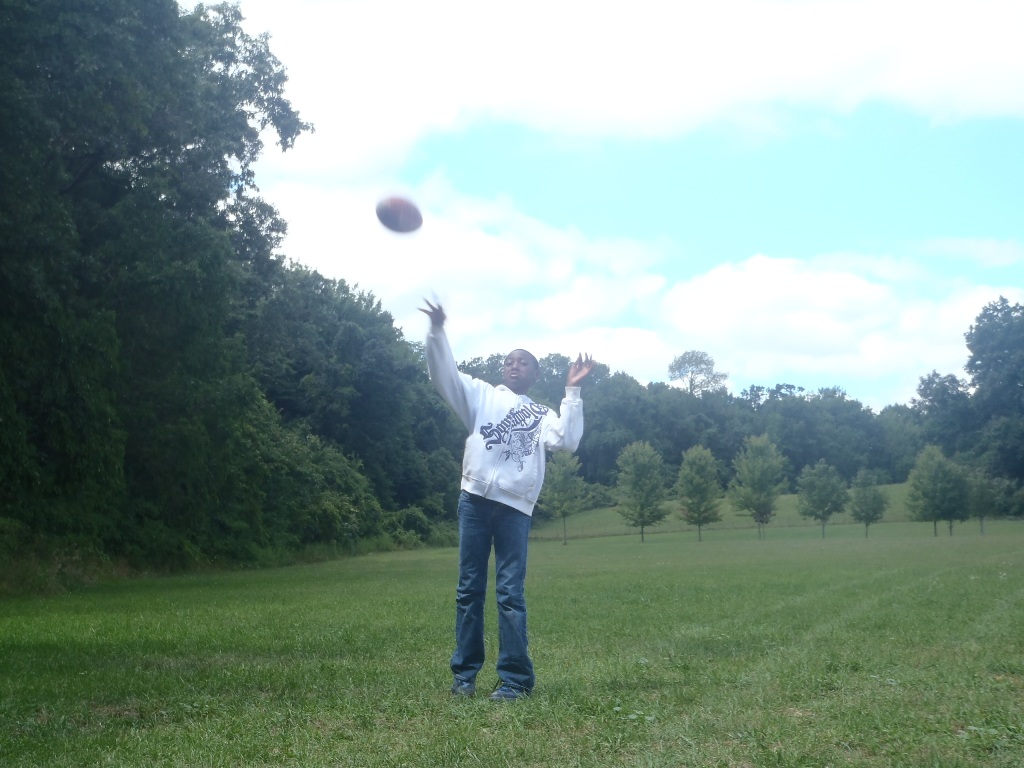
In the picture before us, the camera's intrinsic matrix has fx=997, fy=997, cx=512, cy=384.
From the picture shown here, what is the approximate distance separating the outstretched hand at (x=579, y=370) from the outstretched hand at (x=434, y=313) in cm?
90

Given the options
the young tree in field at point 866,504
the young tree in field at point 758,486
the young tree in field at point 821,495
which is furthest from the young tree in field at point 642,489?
the young tree in field at point 866,504

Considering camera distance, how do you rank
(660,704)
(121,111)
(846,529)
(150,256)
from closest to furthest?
(660,704) < (121,111) < (150,256) < (846,529)

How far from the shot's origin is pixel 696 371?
4628 inches

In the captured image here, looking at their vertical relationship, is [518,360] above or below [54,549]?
above

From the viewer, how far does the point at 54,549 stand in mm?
22656

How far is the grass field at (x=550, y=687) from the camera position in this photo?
4.52m

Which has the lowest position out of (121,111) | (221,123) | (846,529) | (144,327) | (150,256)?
(846,529)

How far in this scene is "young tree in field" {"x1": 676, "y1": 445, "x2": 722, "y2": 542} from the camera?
2608 inches

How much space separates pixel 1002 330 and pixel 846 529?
2719 centimetres

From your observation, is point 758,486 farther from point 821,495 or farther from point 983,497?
point 983,497

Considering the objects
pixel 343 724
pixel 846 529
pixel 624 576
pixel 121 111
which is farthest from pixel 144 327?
pixel 846 529

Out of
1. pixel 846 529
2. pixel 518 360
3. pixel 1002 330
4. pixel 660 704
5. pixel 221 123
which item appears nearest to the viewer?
pixel 660 704

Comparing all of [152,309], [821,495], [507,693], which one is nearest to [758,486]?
[821,495]

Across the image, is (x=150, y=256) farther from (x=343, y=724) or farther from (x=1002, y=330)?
(x=1002, y=330)
